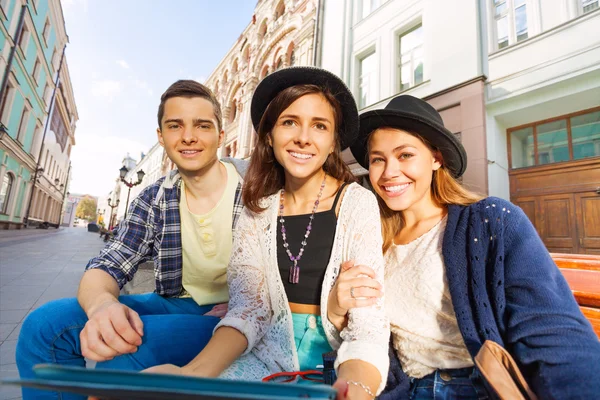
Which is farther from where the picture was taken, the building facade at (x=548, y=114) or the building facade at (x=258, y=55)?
the building facade at (x=258, y=55)

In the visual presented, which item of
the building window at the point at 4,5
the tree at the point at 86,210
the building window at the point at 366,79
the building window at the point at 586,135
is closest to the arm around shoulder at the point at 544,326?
the building window at the point at 586,135

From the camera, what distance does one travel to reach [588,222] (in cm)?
514

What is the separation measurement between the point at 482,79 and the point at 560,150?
201cm

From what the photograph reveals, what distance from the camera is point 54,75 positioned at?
2452 cm

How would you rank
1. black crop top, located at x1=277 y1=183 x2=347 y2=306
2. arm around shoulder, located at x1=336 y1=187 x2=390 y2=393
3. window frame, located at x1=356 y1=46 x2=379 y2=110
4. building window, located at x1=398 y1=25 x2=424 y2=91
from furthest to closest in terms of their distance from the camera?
window frame, located at x1=356 y1=46 x2=379 y2=110
building window, located at x1=398 y1=25 x2=424 y2=91
black crop top, located at x1=277 y1=183 x2=347 y2=306
arm around shoulder, located at x1=336 y1=187 x2=390 y2=393

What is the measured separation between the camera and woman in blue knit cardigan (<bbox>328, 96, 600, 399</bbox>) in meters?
0.97

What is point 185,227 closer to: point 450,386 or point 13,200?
point 450,386

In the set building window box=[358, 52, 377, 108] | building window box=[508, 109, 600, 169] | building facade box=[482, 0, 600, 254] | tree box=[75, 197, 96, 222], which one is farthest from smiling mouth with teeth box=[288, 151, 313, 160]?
tree box=[75, 197, 96, 222]

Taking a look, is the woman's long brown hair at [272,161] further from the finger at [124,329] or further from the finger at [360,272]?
the finger at [124,329]

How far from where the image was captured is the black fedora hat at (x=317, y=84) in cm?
155

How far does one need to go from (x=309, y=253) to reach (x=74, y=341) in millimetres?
1113

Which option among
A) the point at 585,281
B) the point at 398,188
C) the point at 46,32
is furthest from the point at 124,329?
the point at 46,32

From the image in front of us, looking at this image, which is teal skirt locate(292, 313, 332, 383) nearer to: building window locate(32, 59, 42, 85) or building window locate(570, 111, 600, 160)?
building window locate(570, 111, 600, 160)

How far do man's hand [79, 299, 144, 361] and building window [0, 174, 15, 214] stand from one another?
76.5 ft
